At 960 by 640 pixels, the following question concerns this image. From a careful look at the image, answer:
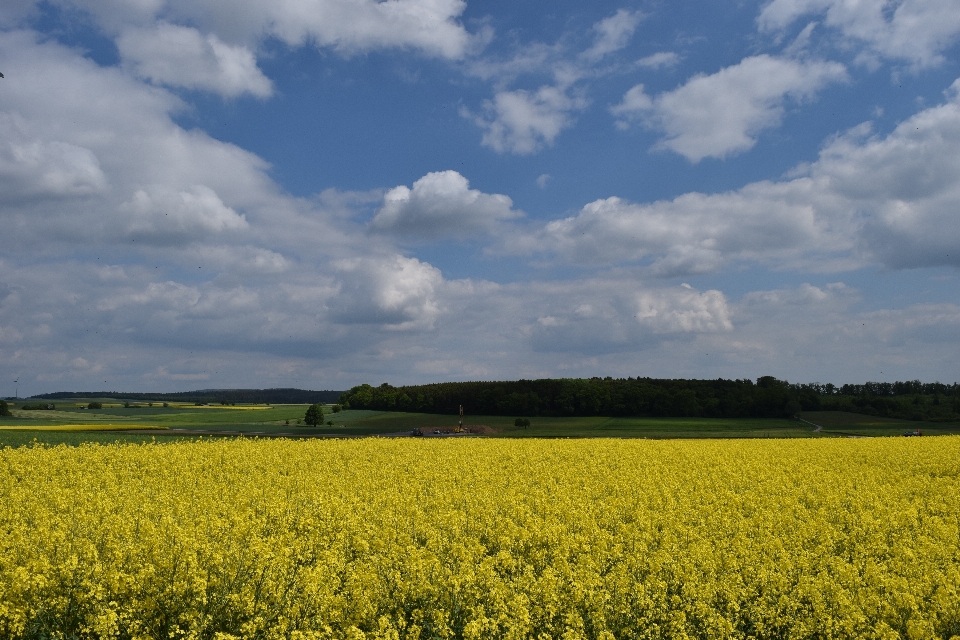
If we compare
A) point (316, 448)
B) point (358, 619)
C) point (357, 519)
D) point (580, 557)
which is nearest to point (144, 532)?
point (357, 519)

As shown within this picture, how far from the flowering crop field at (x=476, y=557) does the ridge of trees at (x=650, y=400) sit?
79943 millimetres

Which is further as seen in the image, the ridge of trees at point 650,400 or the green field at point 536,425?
the ridge of trees at point 650,400

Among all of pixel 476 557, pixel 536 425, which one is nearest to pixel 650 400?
pixel 536 425

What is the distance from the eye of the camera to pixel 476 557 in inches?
492

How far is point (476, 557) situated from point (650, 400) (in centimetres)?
9465

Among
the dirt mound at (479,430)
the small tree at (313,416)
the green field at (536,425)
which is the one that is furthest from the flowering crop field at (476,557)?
the small tree at (313,416)

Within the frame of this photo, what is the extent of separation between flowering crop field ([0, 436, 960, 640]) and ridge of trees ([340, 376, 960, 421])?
79.9 metres

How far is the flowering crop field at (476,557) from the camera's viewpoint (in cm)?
948

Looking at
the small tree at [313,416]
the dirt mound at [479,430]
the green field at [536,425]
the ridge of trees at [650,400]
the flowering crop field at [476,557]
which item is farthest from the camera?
the ridge of trees at [650,400]

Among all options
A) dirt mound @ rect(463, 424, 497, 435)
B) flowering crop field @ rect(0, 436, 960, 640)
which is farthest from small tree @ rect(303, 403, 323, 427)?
flowering crop field @ rect(0, 436, 960, 640)

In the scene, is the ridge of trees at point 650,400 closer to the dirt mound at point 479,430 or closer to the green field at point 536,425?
the green field at point 536,425

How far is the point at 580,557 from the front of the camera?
11742 mm

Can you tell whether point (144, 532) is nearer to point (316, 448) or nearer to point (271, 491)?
point (271, 491)

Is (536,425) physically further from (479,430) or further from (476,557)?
(476,557)
